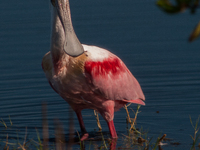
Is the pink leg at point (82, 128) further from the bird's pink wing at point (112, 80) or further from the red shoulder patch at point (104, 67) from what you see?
the red shoulder patch at point (104, 67)

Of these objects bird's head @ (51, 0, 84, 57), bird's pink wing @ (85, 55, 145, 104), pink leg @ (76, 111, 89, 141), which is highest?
bird's head @ (51, 0, 84, 57)

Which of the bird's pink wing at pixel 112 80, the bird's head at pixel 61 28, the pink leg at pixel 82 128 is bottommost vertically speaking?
the pink leg at pixel 82 128

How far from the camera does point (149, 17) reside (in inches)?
467

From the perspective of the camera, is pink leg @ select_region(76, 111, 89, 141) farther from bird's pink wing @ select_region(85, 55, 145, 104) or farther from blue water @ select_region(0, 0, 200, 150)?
bird's pink wing @ select_region(85, 55, 145, 104)

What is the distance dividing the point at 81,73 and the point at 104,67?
559 mm

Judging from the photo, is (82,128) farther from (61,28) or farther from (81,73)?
(61,28)

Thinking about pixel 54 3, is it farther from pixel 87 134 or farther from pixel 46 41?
pixel 46 41

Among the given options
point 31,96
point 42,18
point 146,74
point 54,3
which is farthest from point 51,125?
point 42,18

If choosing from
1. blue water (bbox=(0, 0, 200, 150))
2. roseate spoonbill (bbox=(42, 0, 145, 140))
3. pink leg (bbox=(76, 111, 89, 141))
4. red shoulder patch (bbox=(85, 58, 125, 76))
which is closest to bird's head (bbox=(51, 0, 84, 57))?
roseate spoonbill (bbox=(42, 0, 145, 140))

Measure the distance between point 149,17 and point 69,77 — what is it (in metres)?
7.23

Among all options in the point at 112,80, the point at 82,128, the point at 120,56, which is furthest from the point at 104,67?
the point at 120,56

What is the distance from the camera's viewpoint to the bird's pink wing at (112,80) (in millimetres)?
5223

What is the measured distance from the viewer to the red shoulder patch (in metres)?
5.13

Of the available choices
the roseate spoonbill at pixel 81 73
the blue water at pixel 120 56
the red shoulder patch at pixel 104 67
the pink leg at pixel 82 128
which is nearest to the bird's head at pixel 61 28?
the roseate spoonbill at pixel 81 73
